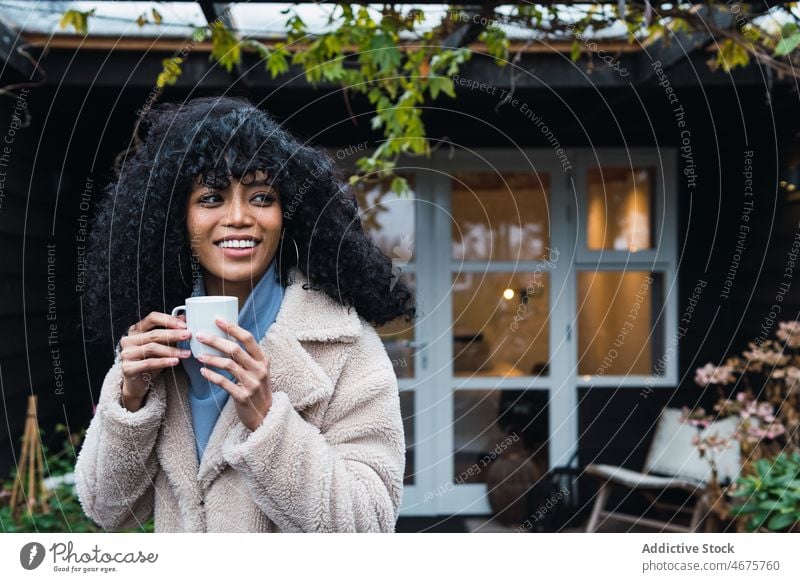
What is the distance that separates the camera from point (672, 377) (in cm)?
283

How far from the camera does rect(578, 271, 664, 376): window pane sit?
2768 millimetres

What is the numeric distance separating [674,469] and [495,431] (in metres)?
0.66

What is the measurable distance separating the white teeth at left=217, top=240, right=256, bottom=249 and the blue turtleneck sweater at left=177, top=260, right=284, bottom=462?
4 cm

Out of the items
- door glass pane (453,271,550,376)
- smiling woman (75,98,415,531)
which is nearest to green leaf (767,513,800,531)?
smiling woman (75,98,415,531)

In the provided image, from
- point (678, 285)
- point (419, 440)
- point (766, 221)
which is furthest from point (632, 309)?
point (419, 440)

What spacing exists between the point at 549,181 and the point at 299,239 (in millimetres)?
1910

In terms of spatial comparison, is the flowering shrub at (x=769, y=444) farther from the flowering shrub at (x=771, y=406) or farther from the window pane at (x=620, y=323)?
the window pane at (x=620, y=323)

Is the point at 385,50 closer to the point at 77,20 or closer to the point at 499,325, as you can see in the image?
the point at 77,20

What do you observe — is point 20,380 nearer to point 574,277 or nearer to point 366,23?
point 366,23

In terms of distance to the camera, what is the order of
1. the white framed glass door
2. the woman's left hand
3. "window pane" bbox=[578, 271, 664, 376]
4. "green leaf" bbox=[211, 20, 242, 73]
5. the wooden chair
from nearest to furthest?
the woman's left hand
"green leaf" bbox=[211, 20, 242, 73]
the wooden chair
the white framed glass door
"window pane" bbox=[578, 271, 664, 376]

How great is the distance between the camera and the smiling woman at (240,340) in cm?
80

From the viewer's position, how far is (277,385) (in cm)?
85
